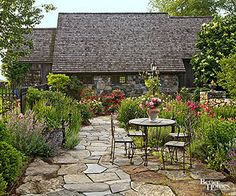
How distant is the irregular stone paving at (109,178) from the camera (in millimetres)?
5293

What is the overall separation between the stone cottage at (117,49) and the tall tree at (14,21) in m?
2.71

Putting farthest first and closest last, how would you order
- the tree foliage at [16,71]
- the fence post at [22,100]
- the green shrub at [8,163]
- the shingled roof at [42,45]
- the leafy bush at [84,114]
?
the shingled roof at [42,45] < the tree foliage at [16,71] < the leafy bush at [84,114] < the fence post at [22,100] < the green shrub at [8,163]

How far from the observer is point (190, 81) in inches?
804

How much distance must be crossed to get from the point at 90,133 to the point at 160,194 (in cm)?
579

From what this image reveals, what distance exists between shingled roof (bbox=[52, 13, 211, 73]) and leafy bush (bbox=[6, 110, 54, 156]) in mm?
11539

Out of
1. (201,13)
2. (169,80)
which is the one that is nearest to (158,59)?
(169,80)

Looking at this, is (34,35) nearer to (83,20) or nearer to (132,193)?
(83,20)

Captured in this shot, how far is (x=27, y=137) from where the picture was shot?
23.5ft

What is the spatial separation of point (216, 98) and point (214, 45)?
5.07m

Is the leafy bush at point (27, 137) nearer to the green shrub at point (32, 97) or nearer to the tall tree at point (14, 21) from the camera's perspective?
the green shrub at point (32, 97)

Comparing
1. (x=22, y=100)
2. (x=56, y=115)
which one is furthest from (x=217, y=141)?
(x=22, y=100)

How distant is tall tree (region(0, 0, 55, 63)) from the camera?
638 inches

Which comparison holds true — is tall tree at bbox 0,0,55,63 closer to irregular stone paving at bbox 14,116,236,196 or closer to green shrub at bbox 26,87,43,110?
green shrub at bbox 26,87,43,110

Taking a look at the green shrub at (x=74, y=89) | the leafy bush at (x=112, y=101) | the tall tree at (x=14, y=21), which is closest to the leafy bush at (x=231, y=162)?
the leafy bush at (x=112, y=101)
